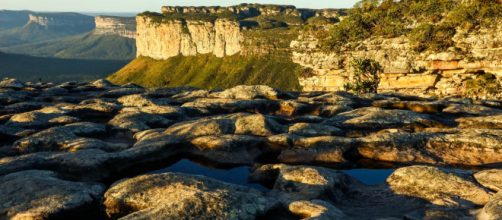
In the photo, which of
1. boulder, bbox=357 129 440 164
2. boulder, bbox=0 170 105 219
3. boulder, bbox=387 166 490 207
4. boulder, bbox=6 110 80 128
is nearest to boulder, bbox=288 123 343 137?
boulder, bbox=357 129 440 164

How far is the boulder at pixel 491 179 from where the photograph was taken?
20.5m

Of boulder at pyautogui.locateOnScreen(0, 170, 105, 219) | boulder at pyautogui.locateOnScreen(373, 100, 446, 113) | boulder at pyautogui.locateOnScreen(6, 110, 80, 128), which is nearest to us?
boulder at pyautogui.locateOnScreen(0, 170, 105, 219)

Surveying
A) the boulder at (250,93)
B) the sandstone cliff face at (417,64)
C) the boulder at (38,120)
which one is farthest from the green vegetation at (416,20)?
the boulder at (38,120)

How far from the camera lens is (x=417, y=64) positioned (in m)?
115

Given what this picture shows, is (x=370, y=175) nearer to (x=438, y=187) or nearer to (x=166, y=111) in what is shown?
(x=438, y=187)

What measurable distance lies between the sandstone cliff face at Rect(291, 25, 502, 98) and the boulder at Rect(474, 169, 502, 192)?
3555 inches

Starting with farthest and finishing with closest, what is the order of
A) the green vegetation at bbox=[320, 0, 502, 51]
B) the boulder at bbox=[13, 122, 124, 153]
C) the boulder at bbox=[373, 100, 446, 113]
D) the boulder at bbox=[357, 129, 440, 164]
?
the green vegetation at bbox=[320, 0, 502, 51] → the boulder at bbox=[373, 100, 446, 113] → the boulder at bbox=[13, 122, 124, 153] → the boulder at bbox=[357, 129, 440, 164]

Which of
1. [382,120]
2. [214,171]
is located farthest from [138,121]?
[382,120]

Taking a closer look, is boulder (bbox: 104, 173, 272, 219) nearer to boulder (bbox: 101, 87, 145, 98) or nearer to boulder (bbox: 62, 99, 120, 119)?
boulder (bbox: 62, 99, 120, 119)

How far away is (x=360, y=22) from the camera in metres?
135

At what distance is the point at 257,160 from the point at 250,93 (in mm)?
22480

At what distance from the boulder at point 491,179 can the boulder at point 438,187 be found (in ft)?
2.19

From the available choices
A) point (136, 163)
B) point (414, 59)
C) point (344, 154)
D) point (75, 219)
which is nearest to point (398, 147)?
point (344, 154)

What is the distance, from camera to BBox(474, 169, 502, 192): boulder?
67.2ft
